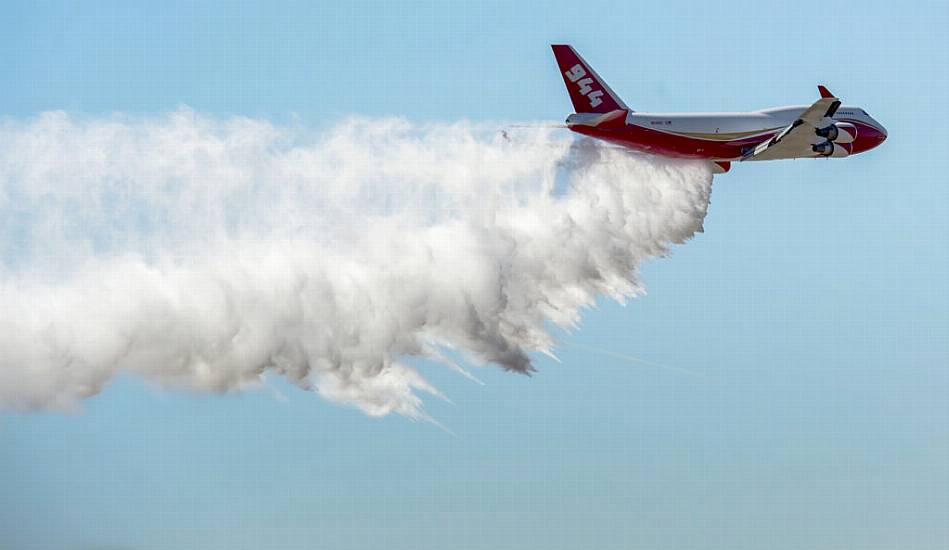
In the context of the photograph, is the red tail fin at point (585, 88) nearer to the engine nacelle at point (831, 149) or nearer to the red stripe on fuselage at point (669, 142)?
the red stripe on fuselage at point (669, 142)

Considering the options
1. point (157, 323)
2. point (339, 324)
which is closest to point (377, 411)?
point (339, 324)

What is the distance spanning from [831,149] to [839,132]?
825mm

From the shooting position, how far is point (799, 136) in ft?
185

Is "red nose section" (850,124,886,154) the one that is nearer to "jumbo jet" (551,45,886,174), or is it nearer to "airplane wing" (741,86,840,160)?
"jumbo jet" (551,45,886,174)

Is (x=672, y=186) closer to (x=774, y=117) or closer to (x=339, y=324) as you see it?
(x=774, y=117)

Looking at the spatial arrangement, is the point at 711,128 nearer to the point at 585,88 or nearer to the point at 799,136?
the point at 799,136

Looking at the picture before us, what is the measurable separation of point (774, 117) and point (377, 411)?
20377 millimetres

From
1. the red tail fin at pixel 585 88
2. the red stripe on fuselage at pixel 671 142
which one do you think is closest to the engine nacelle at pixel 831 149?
the red stripe on fuselage at pixel 671 142

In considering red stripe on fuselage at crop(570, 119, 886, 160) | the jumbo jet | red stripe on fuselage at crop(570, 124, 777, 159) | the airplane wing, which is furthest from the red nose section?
red stripe on fuselage at crop(570, 124, 777, 159)

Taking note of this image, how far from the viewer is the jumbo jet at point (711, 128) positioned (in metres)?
54.4

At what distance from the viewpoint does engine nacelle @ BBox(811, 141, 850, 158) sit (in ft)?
188

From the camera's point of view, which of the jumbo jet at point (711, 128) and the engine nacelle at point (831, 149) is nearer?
the jumbo jet at point (711, 128)

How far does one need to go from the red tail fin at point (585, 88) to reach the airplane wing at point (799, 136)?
216 inches

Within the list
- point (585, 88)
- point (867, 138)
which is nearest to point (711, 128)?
point (585, 88)
